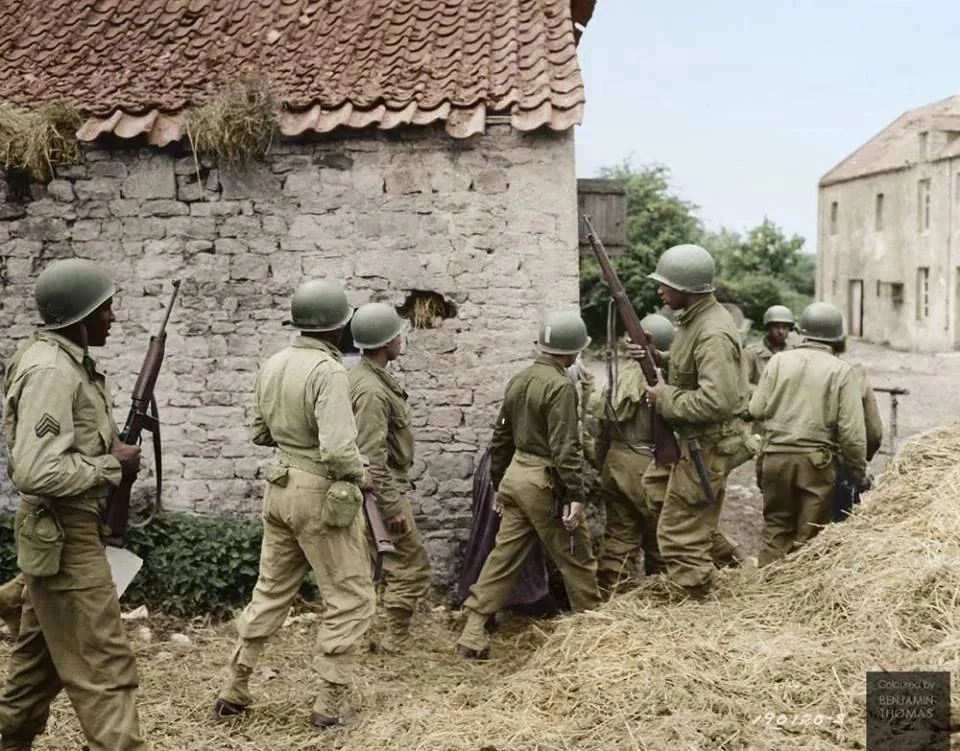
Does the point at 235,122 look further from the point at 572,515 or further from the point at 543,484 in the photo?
the point at 572,515

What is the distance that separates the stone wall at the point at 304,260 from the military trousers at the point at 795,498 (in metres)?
1.85

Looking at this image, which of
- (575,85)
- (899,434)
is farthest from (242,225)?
(899,434)

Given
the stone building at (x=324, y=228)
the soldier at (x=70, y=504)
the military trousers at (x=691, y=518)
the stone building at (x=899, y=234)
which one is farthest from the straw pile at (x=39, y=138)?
the stone building at (x=899, y=234)

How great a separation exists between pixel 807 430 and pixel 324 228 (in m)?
3.56

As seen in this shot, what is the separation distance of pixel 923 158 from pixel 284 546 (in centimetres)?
2866

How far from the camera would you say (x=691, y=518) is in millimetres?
5676

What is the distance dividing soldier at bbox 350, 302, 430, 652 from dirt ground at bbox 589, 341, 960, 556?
356cm

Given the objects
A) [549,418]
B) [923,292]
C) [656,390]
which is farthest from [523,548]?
[923,292]

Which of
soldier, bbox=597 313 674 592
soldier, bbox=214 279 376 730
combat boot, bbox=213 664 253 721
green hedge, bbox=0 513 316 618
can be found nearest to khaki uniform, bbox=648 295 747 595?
soldier, bbox=597 313 674 592

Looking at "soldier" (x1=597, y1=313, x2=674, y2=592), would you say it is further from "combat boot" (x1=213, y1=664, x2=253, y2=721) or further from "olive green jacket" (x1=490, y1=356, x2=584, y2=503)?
"combat boot" (x1=213, y1=664, x2=253, y2=721)

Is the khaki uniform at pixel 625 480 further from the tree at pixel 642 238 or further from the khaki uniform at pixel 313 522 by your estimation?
the tree at pixel 642 238

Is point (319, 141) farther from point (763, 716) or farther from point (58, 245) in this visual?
point (763, 716)

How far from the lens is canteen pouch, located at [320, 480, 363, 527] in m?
4.68

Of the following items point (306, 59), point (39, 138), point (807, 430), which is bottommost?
point (807, 430)
